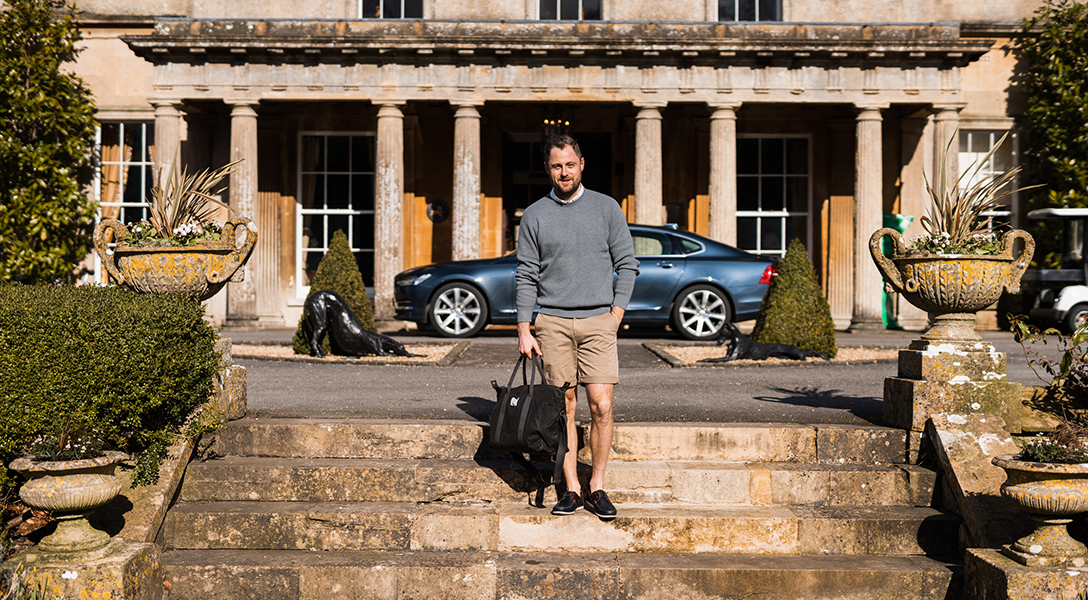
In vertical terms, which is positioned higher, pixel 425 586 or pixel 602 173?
pixel 602 173

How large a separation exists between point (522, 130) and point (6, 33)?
10055 millimetres

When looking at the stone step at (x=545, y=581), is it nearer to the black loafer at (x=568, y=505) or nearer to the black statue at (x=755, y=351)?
the black loafer at (x=568, y=505)

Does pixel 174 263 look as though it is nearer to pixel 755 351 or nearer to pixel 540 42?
pixel 755 351

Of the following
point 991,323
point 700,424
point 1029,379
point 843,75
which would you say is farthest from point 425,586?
point 991,323

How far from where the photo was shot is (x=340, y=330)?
10648mm

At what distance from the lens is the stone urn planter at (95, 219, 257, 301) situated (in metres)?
5.70

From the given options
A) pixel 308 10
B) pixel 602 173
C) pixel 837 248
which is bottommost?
pixel 837 248

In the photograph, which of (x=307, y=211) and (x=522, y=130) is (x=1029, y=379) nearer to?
(x=522, y=130)

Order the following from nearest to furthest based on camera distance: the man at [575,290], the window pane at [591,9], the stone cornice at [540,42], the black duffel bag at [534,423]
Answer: the black duffel bag at [534,423] < the man at [575,290] < the stone cornice at [540,42] < the window pane at [591,9]

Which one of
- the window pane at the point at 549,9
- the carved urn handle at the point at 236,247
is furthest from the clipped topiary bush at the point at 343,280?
the window pane at the point at 549,9

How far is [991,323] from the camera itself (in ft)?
62.3

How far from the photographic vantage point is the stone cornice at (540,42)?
1639cm

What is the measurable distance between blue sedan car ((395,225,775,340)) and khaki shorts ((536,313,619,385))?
29.3 ft

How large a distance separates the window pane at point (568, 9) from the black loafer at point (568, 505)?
15.5m
